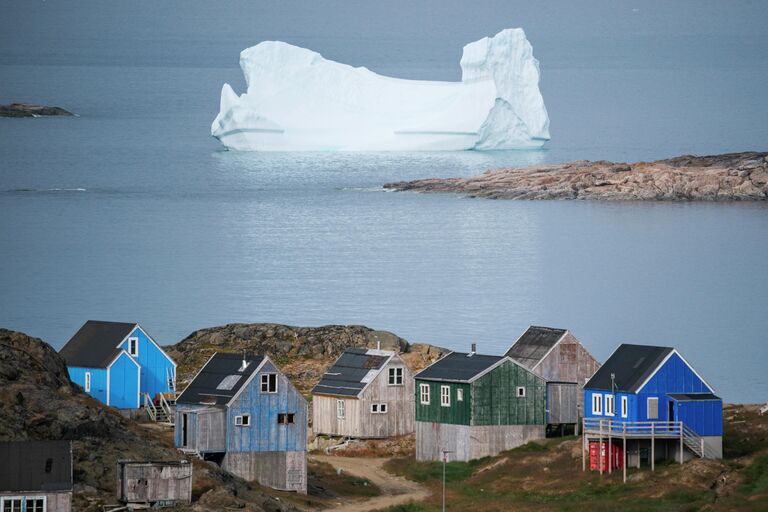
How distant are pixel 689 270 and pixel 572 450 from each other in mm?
69919

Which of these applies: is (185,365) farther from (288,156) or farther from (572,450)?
(288,156)

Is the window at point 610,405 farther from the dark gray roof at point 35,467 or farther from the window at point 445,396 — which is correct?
the dark gray roof at point 35,467

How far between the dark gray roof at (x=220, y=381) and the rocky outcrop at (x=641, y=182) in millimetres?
92844

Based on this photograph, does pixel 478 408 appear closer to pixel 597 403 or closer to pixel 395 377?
pixel 395 377

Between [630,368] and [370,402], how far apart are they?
8475 millimetres

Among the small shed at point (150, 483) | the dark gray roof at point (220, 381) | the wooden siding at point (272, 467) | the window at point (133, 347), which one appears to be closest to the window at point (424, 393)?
the dark gray roof at point (220, 381)

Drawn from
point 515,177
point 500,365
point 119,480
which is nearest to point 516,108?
point 515,177

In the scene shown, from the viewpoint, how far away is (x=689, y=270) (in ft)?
364

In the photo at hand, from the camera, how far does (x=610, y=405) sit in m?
41.4

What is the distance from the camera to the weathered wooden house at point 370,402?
47.7 metres

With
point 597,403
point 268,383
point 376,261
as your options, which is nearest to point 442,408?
point 597,403

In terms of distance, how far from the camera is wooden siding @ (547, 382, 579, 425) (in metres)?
46.2

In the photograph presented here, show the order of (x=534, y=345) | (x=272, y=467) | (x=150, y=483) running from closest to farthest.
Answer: (x=150, y=483) → (x=272, y=467) → (x=534, y=345)

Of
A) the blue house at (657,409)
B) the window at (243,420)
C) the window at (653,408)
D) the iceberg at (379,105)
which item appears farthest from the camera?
the iceberg at (379,105)
